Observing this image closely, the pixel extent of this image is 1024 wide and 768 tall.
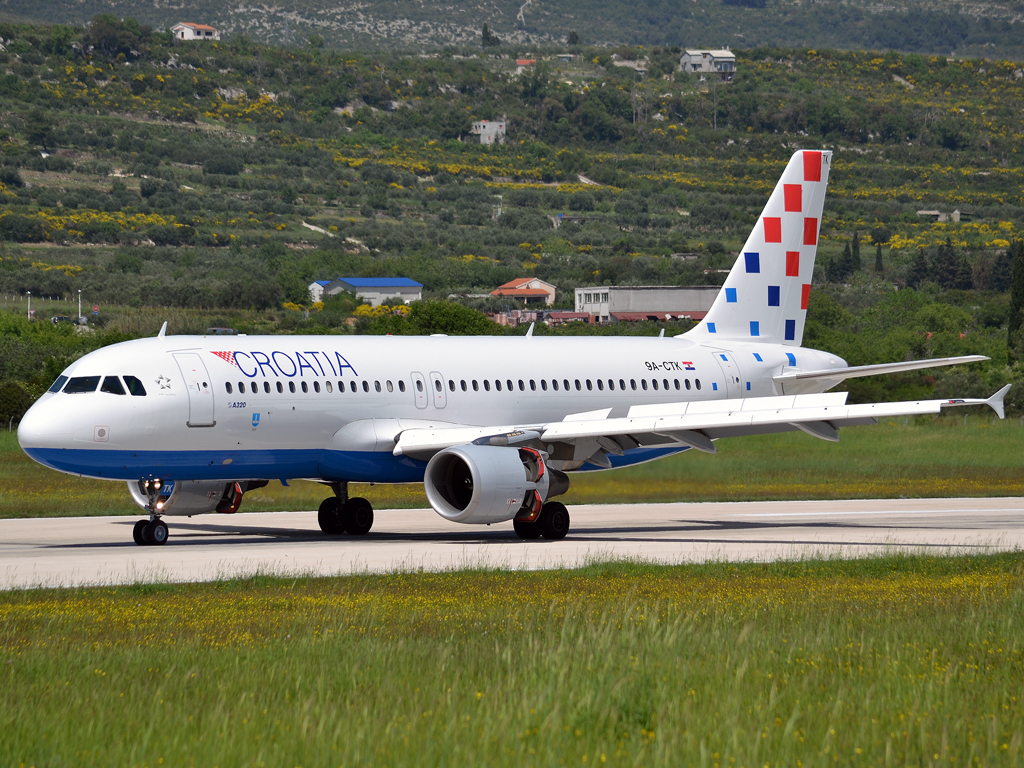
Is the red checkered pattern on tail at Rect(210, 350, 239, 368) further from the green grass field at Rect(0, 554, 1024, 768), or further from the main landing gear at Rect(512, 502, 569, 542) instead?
the green grass field at Rect(0, 554, 1024, 768)

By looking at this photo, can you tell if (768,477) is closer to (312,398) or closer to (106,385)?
(312,398)

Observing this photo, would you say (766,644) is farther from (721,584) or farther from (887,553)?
(887,553)

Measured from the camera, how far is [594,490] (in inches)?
1342

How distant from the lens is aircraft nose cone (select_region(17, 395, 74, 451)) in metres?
25.8

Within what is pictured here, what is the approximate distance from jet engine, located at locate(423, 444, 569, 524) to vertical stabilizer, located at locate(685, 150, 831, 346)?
10.8 metres

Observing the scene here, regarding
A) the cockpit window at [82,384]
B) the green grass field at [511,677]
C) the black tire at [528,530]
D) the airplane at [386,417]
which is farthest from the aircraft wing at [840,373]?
the cockpit window at [82,384]

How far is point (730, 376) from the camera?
36.7 metres

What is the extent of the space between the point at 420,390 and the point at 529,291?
403ft

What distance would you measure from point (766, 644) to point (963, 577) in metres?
8.91

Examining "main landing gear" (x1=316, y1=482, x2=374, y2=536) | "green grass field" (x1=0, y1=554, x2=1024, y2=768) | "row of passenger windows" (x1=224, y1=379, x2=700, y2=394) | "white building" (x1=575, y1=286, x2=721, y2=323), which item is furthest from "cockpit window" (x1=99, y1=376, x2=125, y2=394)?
"white building" (x1=575, y1=286, x2=721, y2=323)

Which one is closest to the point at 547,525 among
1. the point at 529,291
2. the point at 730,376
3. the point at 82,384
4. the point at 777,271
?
the point at 730,376

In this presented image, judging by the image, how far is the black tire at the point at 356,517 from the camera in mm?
31312

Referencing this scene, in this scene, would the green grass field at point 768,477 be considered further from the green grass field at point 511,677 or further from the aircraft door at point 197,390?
→ the green grass field at point 511,677

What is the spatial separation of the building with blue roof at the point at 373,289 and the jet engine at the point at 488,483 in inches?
4241
